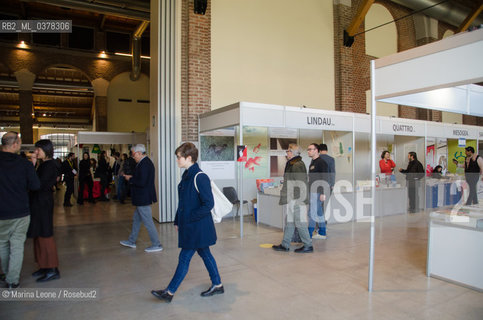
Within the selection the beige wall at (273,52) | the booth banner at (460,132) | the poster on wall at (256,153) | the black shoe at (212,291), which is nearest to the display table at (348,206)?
the poster on wall at (256,153)

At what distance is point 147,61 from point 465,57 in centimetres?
1607

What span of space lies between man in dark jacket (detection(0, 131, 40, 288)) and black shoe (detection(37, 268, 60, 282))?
29 centimetres

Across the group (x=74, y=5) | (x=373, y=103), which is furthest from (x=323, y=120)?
(x=74, y=5)

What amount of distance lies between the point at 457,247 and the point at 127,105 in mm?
15750

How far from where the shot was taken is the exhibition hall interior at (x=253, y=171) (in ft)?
10.4

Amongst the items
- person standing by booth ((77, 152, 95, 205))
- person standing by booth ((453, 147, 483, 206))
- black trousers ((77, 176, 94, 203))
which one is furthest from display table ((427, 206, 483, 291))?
black trousers ((77, 176, 94, 203))

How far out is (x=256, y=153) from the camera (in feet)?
27.2

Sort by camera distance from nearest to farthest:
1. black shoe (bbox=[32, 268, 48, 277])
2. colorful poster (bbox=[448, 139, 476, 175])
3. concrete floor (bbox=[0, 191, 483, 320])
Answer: concrete floor (bbox=[0, 191, 483, 320]) < black shoe (bbox=[32, 268, 48, 277]) < colorful poster (bbox=[448, 139, 476, 175])

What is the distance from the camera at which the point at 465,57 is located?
279 centimetres

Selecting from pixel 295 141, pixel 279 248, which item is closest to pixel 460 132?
pixel 295 141

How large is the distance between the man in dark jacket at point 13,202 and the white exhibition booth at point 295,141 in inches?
130

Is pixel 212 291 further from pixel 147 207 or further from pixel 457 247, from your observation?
pixel 457 247

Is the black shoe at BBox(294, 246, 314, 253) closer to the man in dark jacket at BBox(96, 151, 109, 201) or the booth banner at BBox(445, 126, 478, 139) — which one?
the booth banner at BBox(445, 126, 478, 139)

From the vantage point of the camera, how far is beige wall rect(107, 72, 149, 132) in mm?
16312
